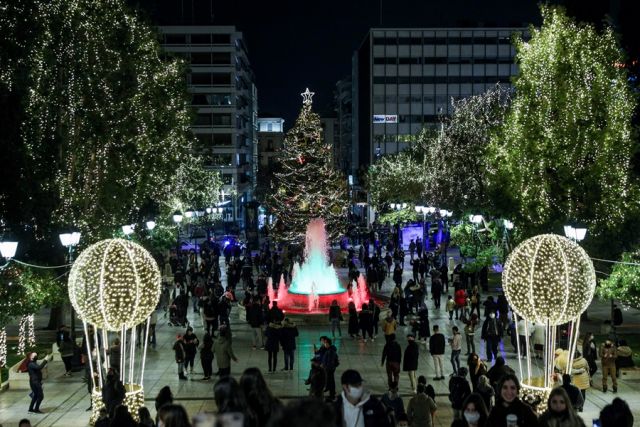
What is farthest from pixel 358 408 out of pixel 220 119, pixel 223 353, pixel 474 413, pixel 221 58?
pixel 221 58

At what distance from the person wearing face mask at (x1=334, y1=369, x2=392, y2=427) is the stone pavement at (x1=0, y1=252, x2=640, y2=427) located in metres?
7.68

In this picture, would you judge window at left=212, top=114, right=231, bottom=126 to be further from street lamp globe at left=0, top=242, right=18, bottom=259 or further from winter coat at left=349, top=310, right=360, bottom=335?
street lamp globe at left=0, top=242, right=18, bottom=259

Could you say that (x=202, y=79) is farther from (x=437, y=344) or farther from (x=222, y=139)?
(x=437, y=344)

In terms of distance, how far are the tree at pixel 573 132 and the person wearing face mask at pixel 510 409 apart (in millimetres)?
16794

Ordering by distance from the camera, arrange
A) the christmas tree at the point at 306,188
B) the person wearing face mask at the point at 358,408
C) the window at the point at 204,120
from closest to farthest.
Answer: the person wearing face mask at the point at 358,408, the christmas tree at the point at 306,188, the window at the point at 204,120

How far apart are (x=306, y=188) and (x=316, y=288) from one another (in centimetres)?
2250

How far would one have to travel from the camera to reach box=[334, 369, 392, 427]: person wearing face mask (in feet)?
26.6

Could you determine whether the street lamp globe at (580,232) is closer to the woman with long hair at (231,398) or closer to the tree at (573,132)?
the tree at (573,132)

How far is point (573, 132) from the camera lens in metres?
25.8

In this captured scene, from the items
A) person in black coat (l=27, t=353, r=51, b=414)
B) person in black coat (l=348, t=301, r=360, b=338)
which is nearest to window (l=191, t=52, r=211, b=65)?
person in black coat (l=348, t=301, r=360, b=338)

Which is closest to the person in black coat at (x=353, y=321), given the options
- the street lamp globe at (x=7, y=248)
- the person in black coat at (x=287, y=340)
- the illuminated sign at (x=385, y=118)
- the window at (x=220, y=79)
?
the person in black coat at (x=287, y=340)

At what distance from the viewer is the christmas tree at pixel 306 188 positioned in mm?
55000

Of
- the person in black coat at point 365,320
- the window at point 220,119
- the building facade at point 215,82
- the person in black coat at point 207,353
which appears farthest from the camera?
the window at point 220,119

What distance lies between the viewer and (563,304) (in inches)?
589
